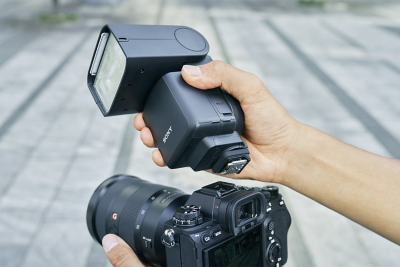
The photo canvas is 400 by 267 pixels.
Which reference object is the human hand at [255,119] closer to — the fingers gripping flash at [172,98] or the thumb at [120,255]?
the fingers gripping flash at [172,98]

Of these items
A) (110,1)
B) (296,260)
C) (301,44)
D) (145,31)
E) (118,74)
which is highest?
(145,31)

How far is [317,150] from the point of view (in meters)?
1.40

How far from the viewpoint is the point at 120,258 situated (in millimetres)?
A: 1224

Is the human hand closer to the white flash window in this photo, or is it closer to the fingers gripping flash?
the fingers gripping flash

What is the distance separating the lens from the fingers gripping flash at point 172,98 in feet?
3.43

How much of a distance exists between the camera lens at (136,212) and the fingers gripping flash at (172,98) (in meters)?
0.23

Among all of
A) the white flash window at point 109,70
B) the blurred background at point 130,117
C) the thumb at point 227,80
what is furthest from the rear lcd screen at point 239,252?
the blurred background at point 130,117

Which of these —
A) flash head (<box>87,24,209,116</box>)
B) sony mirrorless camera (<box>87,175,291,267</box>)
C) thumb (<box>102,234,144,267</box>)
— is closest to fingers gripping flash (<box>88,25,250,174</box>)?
flash head (<box>87,24,209,116</box>)

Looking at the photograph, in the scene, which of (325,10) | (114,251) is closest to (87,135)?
(114,251)

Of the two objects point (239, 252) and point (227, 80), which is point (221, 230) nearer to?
point (239, 252)

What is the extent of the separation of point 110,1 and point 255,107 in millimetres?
9747

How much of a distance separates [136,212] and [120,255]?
15 cm

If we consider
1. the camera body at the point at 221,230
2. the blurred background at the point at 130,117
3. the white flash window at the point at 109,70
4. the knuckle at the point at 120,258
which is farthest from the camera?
the blurred background at the point at 130,117

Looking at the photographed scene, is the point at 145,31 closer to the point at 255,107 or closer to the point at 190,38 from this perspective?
the point at 190,38
